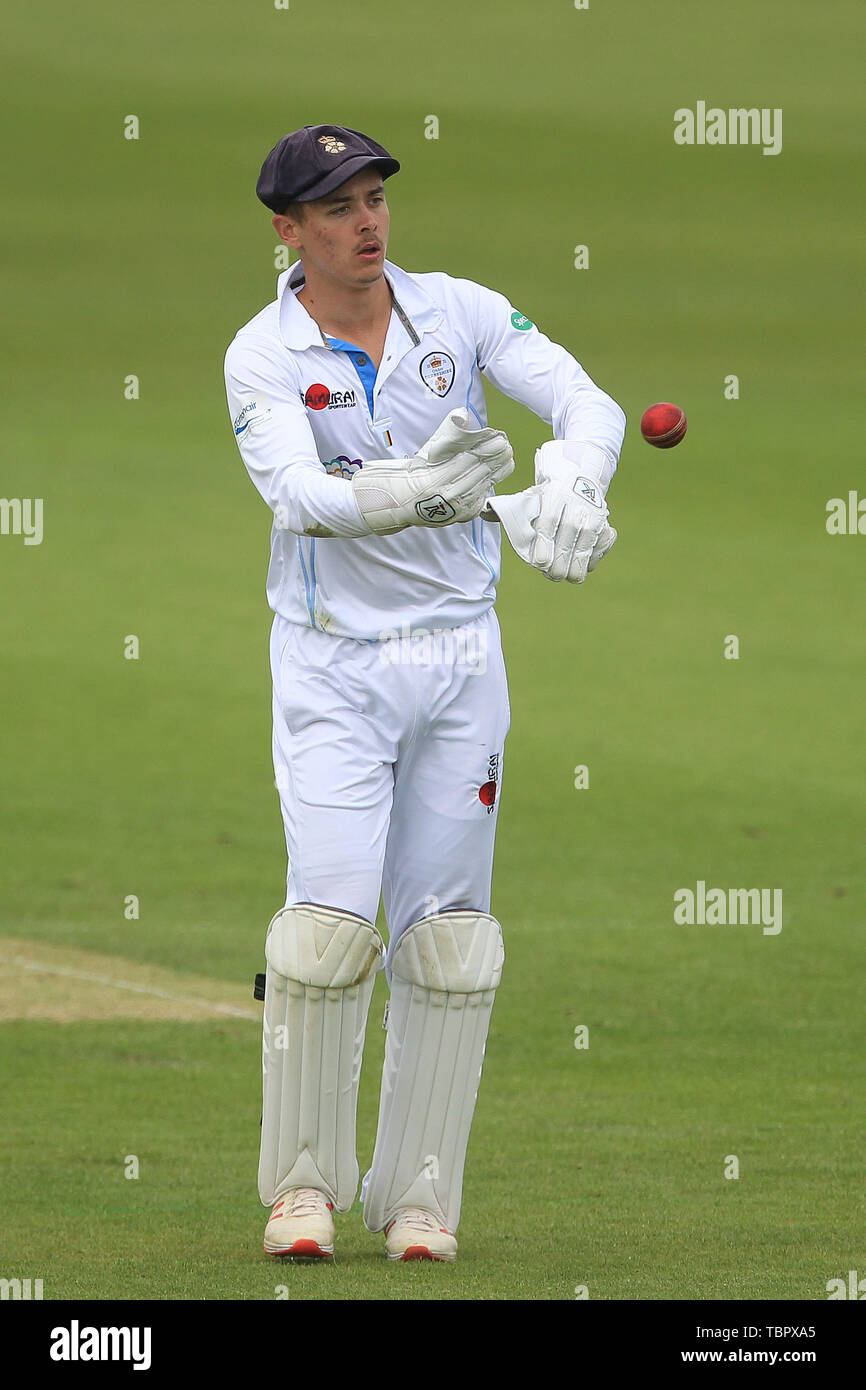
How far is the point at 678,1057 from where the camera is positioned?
6.73 m

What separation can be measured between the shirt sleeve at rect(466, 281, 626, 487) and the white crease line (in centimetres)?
322

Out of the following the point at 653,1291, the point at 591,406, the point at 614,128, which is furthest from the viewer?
the point at 614,128

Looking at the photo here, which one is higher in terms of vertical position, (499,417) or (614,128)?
A: (614,128)

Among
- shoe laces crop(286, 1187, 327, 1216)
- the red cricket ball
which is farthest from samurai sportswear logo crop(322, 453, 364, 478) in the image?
shoe laces crop(286, 1187, 327, 1216)

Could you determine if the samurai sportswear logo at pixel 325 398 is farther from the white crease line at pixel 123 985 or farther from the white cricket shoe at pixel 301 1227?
the white crease line at pixel 123 985

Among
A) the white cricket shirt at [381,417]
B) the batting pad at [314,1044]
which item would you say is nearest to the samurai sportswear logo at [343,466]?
the white cricket shirt at [381,417]

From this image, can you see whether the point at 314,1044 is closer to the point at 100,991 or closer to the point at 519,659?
the point at 100,991

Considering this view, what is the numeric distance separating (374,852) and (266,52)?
18413mm

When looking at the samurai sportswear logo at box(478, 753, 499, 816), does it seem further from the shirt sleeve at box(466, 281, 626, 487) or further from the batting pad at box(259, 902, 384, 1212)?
the shirt sleeve at box(466, 281, 626, 487)

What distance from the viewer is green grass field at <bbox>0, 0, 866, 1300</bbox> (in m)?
5.26

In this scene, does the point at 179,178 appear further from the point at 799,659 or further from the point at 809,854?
the point at 809,854

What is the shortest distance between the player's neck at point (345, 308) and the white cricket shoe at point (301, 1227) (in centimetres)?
167

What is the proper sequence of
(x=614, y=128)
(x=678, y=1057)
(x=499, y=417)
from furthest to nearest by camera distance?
(x=614, y=128), (x=499, y=417), (x=678, y=1057)

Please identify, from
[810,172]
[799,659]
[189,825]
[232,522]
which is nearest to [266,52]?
[810,172]
